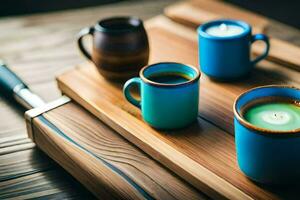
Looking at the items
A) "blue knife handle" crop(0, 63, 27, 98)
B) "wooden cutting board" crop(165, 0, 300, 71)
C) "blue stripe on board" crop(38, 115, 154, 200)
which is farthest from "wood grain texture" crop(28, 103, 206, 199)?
"wooden cutting board" crop(165, 0, 300, 71)

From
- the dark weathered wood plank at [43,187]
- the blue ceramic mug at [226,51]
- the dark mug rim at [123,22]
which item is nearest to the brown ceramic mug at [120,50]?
the dark mug rim at [123,22]

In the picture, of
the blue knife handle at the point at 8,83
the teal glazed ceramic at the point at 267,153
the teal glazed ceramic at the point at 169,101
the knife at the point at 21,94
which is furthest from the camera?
the blue knife handle at the point at 8,83

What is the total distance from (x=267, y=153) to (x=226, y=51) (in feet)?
0.94

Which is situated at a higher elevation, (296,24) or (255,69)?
(255,69)

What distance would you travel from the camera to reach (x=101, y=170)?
0.75 m

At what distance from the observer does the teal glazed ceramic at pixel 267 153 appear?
62cm

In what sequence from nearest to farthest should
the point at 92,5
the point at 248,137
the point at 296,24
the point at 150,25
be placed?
the point at 248,137 → the point at 150,25 → the point at 92,5 → the point at 296,24

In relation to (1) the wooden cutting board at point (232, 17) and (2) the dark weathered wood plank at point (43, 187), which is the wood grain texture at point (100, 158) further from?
(1) the wooden cutting board at point (232, 17)

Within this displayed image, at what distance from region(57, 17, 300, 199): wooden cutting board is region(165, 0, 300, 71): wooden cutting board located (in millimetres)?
28

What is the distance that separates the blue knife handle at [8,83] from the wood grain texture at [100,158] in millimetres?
126

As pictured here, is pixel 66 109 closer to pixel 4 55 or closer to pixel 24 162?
pixel 24 162

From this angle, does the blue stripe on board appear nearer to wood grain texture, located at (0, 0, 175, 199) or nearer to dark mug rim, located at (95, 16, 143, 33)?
wood grain texture, located at (0, 0, 175, 199)

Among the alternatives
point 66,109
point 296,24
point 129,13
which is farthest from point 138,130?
point 296,24

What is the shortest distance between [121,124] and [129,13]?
641 mm
